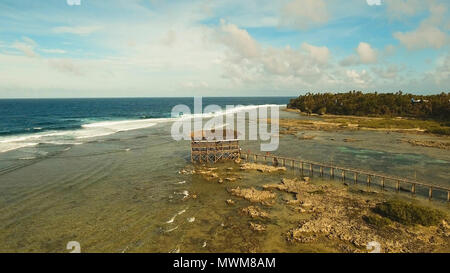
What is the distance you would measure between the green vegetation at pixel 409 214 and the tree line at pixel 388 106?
75.1m

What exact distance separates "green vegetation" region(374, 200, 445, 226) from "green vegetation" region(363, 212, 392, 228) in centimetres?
90

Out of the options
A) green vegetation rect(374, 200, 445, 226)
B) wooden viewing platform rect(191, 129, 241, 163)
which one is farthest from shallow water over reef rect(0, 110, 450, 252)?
green vegetation rect(374, 200, 445, 226)

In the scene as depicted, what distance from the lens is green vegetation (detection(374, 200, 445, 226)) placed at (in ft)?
66.5

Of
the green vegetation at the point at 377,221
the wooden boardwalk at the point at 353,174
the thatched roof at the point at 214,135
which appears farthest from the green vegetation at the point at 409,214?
the thatched roof at the point at 214,135

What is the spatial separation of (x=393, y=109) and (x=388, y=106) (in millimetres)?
2431

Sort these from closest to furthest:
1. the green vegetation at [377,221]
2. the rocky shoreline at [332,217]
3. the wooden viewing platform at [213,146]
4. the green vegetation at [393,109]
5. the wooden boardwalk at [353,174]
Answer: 1. the rocky shoreline at [332,217]
2. the green vegetation at [377,221]
3. the wooden boardwalk at [353,174]
4. the wooden viewing platform at [213,146]
5. the green vegetation at [393,109]

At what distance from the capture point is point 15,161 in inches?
1527

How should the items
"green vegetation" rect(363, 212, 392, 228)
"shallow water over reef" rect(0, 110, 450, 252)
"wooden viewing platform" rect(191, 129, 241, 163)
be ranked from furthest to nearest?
1. "wooden viewing platform" rect(191, 129, 241, 163)
2. "green vegetation" rect(363, 212, 392, 228)
3. "shallow water over reef" rect(0, 110, 450, 252)

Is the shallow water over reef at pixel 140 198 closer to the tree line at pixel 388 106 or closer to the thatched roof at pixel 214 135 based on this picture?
the thatched roof at pixel 214 135

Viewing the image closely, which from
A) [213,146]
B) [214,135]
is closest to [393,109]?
[214,135]

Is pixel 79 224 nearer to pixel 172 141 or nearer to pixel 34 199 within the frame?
pixel 34 199

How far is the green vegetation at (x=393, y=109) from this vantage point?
72.2 meters

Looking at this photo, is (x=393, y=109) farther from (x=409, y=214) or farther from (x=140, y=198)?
(x=140, y=198)

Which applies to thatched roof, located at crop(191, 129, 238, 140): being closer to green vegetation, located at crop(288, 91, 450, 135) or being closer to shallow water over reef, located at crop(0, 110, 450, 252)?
shallow water over reef, located at crop(0, 110, 450, 252)
